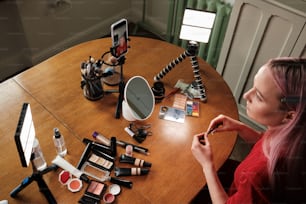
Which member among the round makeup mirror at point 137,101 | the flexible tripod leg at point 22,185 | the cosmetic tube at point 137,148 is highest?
the round makeup mirror at point 137,101

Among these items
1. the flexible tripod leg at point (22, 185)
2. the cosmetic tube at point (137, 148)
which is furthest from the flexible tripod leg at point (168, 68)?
the flexible tripod leg at point (22, 185)

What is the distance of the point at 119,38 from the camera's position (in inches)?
51.4

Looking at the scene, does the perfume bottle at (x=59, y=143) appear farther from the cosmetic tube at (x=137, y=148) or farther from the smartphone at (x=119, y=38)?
the smartphone at (x=119, y=38)

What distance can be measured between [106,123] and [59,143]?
0.80 ft

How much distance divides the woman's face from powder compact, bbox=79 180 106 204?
62 centimetres

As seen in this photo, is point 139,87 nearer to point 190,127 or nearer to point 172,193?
point 190,127

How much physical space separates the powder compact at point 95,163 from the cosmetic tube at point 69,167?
0.02 metres

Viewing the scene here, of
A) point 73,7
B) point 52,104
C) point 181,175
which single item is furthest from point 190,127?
point 73,7

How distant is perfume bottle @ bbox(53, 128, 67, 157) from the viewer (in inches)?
43.5

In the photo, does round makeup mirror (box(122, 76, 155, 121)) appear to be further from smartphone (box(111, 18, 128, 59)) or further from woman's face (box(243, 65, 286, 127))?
woman's face (box(243, 65, 286, 127))

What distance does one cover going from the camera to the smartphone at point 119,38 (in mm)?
1268

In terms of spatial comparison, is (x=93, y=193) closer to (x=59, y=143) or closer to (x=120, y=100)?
(x=59, y=143)

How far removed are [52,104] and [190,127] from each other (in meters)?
0.66

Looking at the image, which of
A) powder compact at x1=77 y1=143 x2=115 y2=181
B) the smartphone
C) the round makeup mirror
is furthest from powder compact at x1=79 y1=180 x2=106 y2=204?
the smartphone
